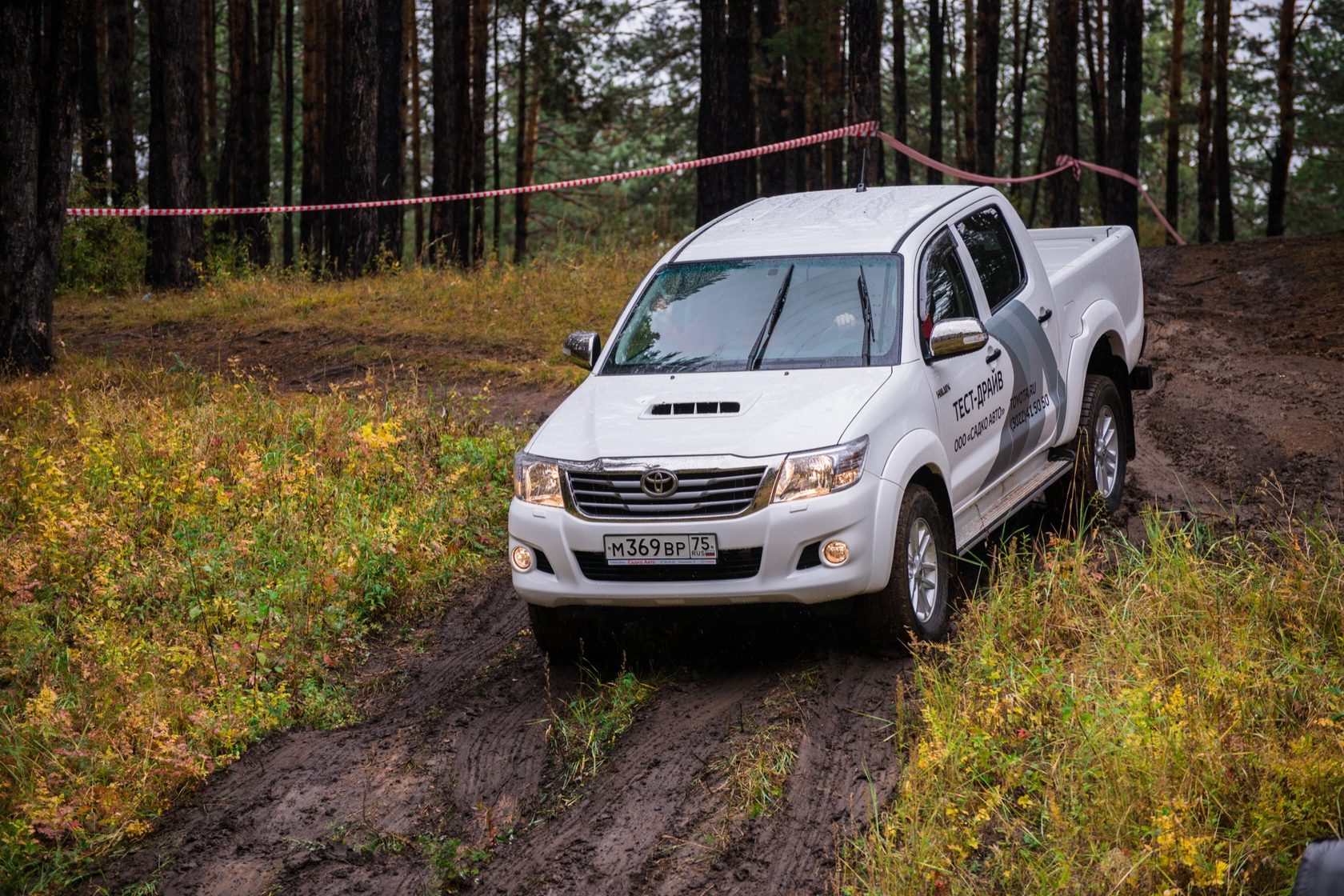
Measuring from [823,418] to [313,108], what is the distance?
94.3ft

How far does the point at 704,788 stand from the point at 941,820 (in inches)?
38.0

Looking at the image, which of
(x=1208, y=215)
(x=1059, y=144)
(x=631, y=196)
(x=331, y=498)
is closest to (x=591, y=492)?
(x=331, y=498)

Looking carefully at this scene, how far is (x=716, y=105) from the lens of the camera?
1955cm

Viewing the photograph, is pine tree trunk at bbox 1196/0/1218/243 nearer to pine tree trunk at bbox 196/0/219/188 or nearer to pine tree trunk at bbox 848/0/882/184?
pine tree trunk at bbox 848/0/882/184

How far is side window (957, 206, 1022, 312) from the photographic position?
738cm

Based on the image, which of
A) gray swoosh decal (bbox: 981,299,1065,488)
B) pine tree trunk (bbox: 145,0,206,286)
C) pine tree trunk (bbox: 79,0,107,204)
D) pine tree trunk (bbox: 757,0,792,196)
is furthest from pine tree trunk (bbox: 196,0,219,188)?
gray swoosh decal (bbox: 981,299,1065,488)

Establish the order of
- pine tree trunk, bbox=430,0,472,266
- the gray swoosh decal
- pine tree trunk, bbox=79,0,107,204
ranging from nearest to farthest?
the gray swoosh decal → pine tree trunk, bbox=79,0,107,204 → pine tree trunk, bbox=430,0,472,266

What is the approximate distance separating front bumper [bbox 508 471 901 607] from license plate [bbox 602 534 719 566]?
1.0 inches

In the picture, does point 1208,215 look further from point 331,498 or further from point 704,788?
point 704,788

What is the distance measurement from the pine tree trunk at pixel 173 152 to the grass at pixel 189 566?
851 cm

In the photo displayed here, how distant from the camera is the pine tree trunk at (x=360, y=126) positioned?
18750 mm

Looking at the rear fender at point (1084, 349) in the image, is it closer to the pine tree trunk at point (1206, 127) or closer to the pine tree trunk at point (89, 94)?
the pine tree trunk at point (89, 94)

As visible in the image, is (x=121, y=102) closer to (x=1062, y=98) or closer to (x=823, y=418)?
(x=1062, y=98)

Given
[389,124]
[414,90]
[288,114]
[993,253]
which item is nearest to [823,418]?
[993,253]
